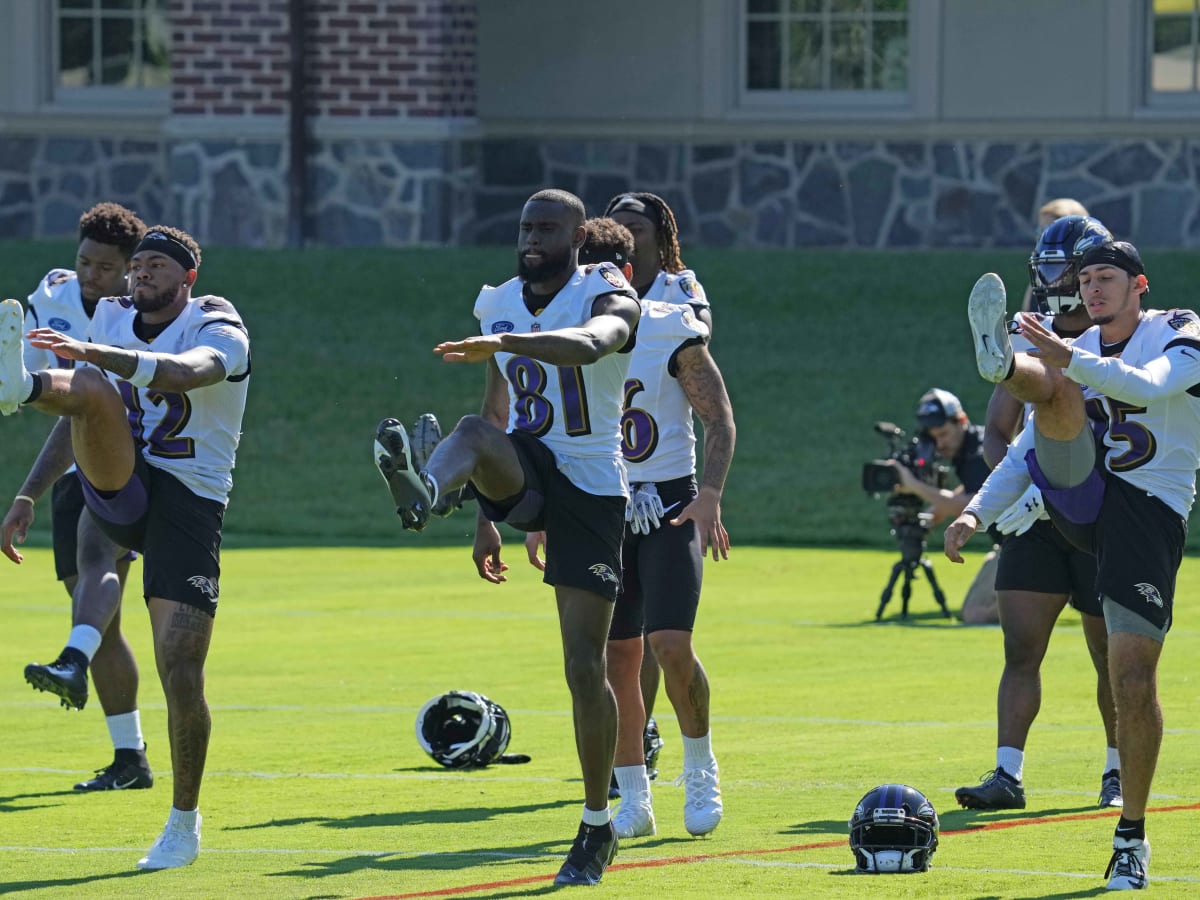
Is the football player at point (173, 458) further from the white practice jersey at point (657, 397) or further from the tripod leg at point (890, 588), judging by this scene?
the tripod leg at point (890, 588)

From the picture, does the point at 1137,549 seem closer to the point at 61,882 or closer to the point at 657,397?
the point at 657,397

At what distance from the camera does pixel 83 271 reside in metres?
10.5

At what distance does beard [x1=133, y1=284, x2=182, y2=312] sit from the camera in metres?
8.60

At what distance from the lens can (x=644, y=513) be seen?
30.1 feet

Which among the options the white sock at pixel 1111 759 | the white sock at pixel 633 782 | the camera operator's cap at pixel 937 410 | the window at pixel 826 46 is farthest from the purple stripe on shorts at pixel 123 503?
the window at pixel 826 46

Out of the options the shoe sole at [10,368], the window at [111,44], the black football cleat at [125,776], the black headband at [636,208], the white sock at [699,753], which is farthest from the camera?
the window at [111,44]

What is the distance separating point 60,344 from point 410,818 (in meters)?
2.82

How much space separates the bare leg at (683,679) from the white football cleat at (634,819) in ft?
1.02

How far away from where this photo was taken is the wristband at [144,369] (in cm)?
772

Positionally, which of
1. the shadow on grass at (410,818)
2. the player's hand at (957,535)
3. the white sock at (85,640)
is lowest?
the shadow on grass at (410,818)

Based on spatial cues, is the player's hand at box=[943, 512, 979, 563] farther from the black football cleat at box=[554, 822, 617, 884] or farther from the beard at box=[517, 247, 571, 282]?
the beard at box=[517, 247, 571, 282]

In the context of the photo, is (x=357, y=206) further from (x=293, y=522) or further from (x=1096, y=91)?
(x=1096, y=91)

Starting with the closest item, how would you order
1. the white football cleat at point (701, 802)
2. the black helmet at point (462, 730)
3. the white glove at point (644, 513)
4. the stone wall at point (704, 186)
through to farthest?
the white football cleat at point (701, 802) < the white glove at point (644, 513) < the black helmet at point (462, 730) < the stone wall at point (704, 186)

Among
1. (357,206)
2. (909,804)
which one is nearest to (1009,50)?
(357,206)
